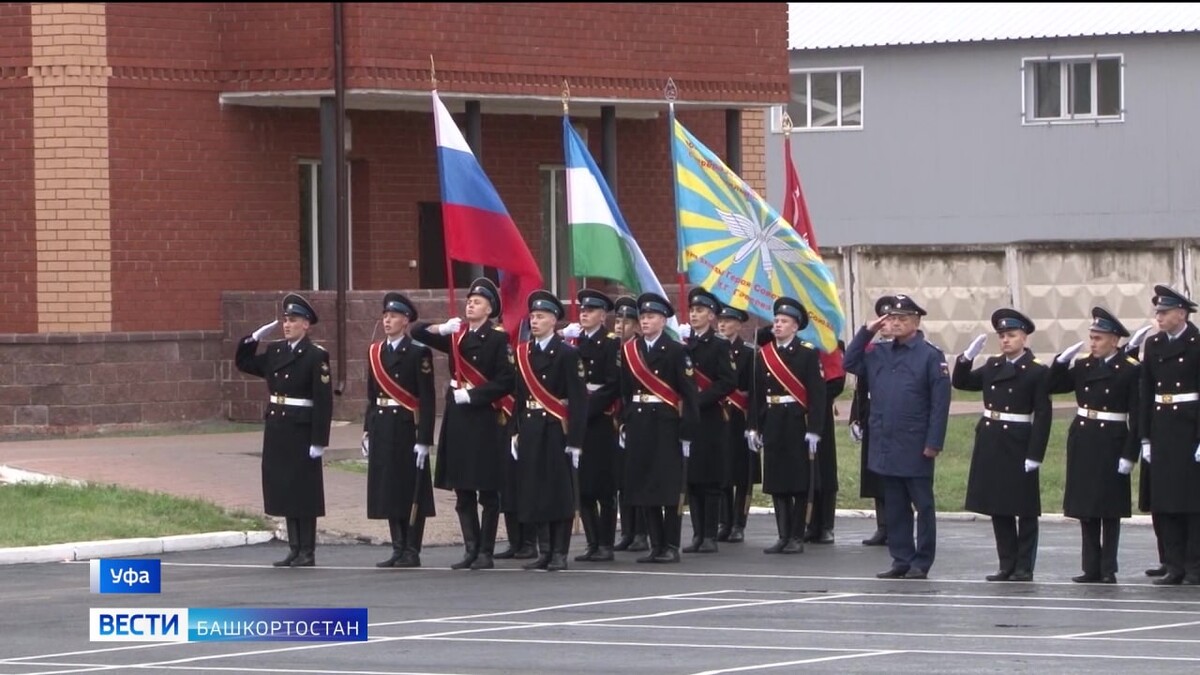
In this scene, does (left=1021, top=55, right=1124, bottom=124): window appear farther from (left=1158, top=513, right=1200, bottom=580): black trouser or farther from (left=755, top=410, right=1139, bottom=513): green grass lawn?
(left=1158, top=513, right=1200, bottom=580): black trouser

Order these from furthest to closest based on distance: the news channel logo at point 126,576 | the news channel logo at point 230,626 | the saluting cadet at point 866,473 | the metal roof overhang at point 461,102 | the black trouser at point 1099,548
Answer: the metal roof overhang at point 461,102 → the saluting cadet at point 866,473 → the black trouser at point 1099,548 → the news channel logo at point 126,576 → the news channel logo at point 230,626

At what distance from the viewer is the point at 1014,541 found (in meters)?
14.2

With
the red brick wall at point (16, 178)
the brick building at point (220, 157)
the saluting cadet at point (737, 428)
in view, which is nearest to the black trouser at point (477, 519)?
the saluting cadet at point (737, 428)

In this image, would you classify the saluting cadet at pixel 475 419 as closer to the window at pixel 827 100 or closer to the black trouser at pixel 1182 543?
the black trouser at pixel 1182 543

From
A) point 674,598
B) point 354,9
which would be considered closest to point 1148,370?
point 674,598

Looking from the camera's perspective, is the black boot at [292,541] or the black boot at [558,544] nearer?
the black boot at [558,544]

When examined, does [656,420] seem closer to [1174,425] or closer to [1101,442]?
[1101,442]

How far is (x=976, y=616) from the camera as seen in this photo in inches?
483

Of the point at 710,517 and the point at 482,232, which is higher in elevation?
the point at 482,232

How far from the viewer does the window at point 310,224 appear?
24.6 m

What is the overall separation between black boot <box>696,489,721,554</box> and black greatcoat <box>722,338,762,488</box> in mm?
140

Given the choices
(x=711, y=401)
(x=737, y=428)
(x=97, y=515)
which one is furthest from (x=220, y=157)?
(x=711, y=401)

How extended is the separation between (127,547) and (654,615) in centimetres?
492

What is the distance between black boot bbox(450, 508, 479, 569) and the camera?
14.9 metres
